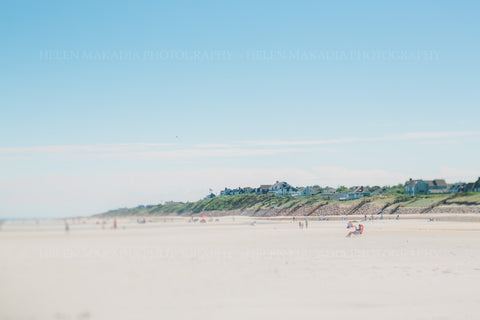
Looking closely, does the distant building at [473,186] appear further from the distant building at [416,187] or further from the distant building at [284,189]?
the distant building at [284,189]

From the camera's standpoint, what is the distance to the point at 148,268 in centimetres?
1694

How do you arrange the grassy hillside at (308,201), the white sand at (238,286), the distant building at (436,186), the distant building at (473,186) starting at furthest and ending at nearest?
the distant building at (436,186) < the distant building at (473,186) < the grassy hillside at (308,201) < the white sand at (238,286)

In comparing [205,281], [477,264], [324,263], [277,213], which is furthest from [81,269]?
[277,213]

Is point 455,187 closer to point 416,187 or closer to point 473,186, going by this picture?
point 416,187

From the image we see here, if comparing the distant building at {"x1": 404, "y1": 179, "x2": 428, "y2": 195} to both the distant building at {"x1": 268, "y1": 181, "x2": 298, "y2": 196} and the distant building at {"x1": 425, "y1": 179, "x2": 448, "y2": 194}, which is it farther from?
the distant building at {"x1": 268, "y1": 181, "x2": 298, "y2": 196}

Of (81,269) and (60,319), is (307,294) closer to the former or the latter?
(60,319)

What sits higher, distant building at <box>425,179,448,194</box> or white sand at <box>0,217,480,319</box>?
distant building at <box>425,179,448,194</box>

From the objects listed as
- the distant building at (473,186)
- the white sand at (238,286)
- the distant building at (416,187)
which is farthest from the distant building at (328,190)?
the white sand at (238,286)

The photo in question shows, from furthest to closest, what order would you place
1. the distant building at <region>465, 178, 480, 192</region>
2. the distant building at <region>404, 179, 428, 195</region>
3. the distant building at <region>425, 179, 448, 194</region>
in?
1. the distant building at <region>425, 179, 448, 194</region>
2. the distant building at <region>404, 179, 428, 195</region>
3. the distant building at <region>465, 178, 480, 192</region>

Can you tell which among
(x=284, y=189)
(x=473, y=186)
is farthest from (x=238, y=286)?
(x=284, y=189)

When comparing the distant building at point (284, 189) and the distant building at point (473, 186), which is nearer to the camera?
the distant building at point (473, 186)

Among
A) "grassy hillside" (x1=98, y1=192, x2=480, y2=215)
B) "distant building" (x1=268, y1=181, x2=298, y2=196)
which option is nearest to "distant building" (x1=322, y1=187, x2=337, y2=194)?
"distant building" (x1=268, y1=181, x2=298, y2=196)

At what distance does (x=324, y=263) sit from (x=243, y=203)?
461 feet

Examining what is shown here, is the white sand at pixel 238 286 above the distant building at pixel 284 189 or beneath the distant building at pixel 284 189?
beneath
